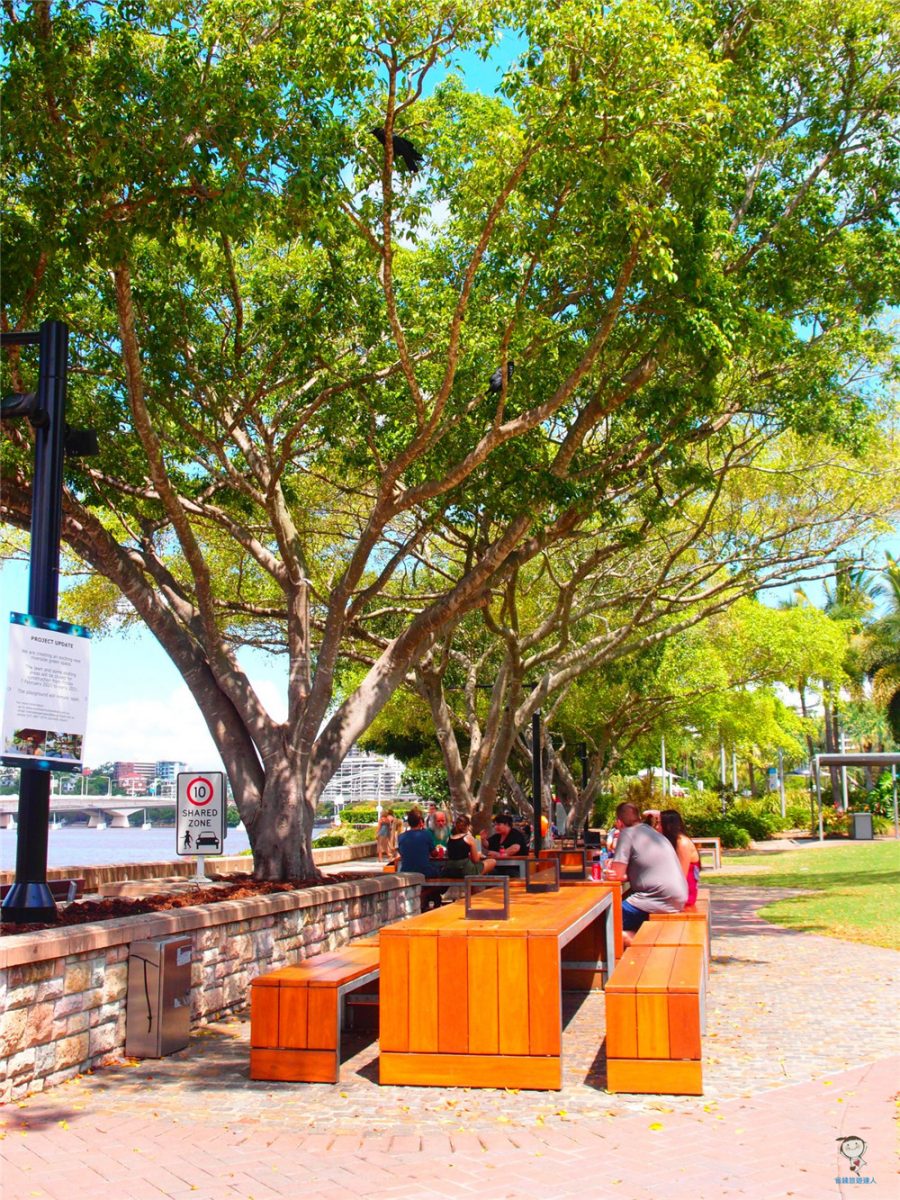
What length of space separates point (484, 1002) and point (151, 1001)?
231cm

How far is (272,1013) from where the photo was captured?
709 cm

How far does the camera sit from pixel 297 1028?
23.2ft

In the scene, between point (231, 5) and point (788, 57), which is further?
point (788, 57)

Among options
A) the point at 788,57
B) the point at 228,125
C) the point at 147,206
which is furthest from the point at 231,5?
the point at 788,57

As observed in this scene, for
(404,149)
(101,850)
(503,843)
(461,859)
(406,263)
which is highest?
(406,263)

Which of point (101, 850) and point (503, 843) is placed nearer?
point (503, 843)

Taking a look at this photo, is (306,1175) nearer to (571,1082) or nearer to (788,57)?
(571,1082)

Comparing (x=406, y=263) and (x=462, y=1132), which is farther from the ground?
(x=406, y=263)

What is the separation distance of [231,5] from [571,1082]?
823 cm

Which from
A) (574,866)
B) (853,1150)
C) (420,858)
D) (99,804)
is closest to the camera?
(853,1150)

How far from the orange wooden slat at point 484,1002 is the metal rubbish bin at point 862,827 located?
3676 cm

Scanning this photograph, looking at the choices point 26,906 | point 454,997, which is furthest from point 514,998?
point 26,906

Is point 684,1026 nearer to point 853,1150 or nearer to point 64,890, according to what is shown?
point 853,1150

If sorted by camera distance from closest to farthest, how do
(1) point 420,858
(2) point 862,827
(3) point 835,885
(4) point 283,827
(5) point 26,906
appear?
(5) point 26,906 → (4) point 283,827 → (1) point 420,858 → (3) point 835,885 → (2) point 862,827
